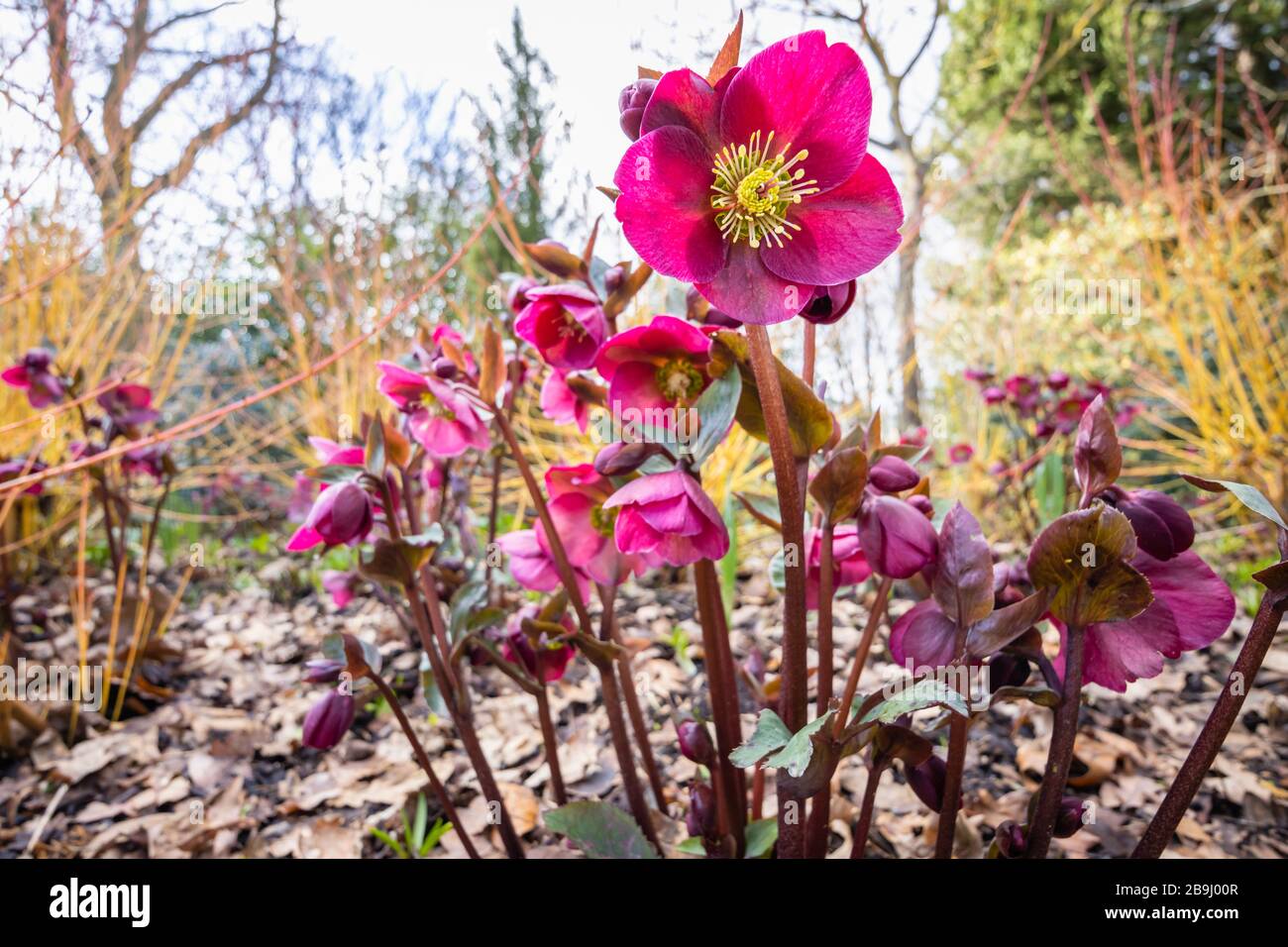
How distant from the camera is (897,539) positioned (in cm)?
49

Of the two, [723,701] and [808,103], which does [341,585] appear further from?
[808,103]

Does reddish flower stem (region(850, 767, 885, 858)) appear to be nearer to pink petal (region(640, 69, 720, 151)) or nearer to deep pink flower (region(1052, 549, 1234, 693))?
deep pink flower (region(1052, 549, 1234, 693))

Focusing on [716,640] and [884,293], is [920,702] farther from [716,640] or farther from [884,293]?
[884,293]

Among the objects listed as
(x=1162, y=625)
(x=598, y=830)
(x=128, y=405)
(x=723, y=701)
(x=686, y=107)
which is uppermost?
(x=686, y=107)

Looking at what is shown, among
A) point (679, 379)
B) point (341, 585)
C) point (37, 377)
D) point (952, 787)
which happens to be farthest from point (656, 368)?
point (37, 377)

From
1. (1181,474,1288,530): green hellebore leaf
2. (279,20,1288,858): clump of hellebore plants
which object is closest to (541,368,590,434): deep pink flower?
(279,20,1288,858): clump of hellebore plants

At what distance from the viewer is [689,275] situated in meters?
0.46

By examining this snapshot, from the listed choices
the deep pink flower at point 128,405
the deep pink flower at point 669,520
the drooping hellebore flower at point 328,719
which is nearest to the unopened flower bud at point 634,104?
the deep pink flower at point 669,520

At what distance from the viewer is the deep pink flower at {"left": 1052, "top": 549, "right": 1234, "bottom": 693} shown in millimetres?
496

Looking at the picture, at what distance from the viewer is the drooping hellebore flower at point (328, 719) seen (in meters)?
0.70

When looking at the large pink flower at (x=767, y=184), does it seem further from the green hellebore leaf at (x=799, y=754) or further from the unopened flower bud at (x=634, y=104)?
the green hellebore leaf at (x=799, y=754)

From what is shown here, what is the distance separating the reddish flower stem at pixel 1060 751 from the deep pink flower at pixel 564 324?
1.34ft

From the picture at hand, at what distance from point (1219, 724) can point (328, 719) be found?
722 mm
